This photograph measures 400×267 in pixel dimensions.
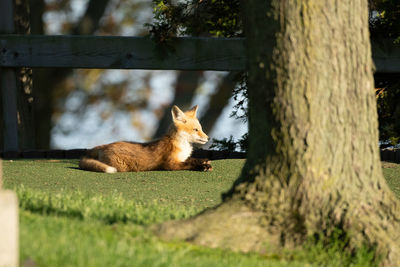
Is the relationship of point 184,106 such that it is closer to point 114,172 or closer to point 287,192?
point 114,172

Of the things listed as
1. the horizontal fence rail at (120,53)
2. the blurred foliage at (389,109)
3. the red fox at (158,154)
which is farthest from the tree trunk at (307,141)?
the blurred foliage at (389,109)

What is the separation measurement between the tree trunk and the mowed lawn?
200 millimetres

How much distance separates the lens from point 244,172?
4.20m

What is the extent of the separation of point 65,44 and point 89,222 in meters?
5.83

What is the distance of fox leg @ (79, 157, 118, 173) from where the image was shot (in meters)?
7.40

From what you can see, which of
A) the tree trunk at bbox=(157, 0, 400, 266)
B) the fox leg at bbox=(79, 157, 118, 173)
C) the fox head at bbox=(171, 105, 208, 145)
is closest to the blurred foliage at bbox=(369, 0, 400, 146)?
the fox head at bbox=(171, 105, 208, 145)

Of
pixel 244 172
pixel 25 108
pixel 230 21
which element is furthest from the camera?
pixel 230 21

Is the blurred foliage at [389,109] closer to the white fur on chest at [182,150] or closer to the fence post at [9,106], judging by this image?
the white fur on chest at [182,150]

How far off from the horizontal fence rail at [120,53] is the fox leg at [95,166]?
212 centimetres

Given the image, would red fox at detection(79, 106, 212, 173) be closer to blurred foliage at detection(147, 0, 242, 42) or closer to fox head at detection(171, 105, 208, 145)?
fox head at detection(171, 105, 208, 145)

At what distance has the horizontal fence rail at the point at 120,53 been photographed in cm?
905

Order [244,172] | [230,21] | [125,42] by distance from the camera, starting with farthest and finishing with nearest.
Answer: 1. [230,21]
2. [125,42]
3. [244,172]

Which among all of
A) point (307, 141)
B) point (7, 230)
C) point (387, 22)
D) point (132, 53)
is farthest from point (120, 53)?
point (7, 230)

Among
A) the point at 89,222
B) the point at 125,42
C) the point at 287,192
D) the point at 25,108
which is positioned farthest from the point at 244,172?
the point at 25,108
